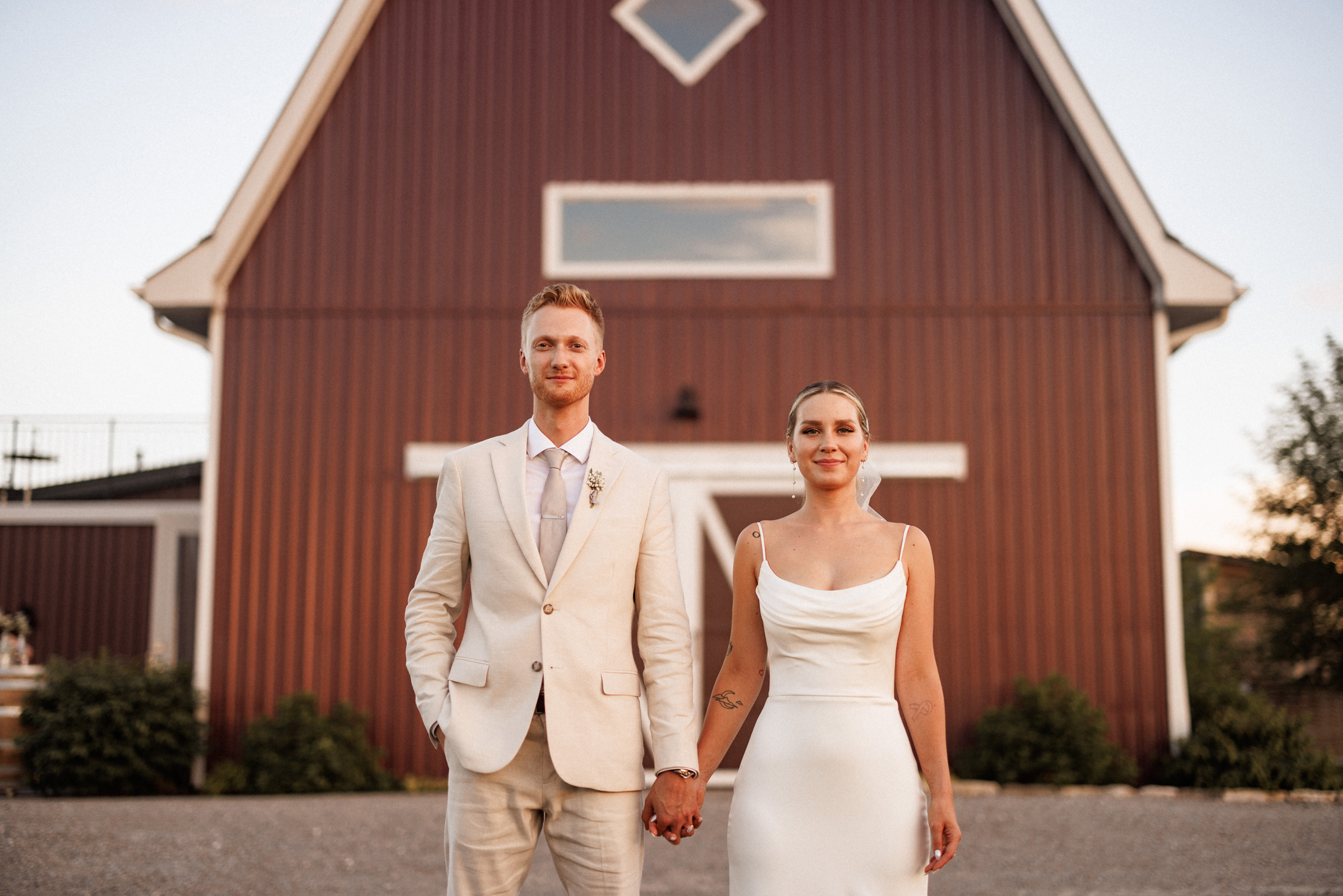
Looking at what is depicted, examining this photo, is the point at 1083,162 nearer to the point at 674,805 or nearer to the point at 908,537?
the point at 908,537

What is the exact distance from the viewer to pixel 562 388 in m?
2.67

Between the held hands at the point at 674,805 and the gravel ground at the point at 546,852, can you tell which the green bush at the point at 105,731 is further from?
the held hands at the point at 674,805

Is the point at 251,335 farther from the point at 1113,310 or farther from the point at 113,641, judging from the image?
the point at 1113,310

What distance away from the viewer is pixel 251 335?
926 cm

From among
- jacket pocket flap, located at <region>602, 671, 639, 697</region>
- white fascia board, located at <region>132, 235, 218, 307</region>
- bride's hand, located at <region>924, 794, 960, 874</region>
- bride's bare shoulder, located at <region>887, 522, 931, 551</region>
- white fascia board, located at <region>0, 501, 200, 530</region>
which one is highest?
white fascia board, located at <region>132, 235, 218, 307</region>

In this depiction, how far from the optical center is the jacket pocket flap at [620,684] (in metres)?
2.60

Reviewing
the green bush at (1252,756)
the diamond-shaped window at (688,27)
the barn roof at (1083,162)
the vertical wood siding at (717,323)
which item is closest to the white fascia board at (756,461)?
the vertical wood siding at (717,323)

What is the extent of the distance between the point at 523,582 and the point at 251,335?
24.5 feet

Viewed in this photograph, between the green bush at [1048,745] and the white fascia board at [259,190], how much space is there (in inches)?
280

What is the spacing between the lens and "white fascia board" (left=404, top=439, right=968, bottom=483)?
29.6 feet

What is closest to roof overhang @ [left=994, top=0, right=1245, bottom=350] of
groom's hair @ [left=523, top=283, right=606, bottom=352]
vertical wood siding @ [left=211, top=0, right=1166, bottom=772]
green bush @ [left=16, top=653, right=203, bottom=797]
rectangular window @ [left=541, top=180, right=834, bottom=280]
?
vertical wood siding @ [left=211, top=0, right=1166, bottom=772]

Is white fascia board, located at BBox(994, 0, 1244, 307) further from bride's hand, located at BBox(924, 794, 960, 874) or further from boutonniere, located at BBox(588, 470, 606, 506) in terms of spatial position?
boutonniere, located at BBox(588, 470, 606, 506)

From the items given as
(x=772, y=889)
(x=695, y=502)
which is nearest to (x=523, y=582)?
(x=772, y=889)

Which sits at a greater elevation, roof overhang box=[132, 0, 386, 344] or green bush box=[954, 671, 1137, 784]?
roof overhang box=[132, 0, 386, 344]
